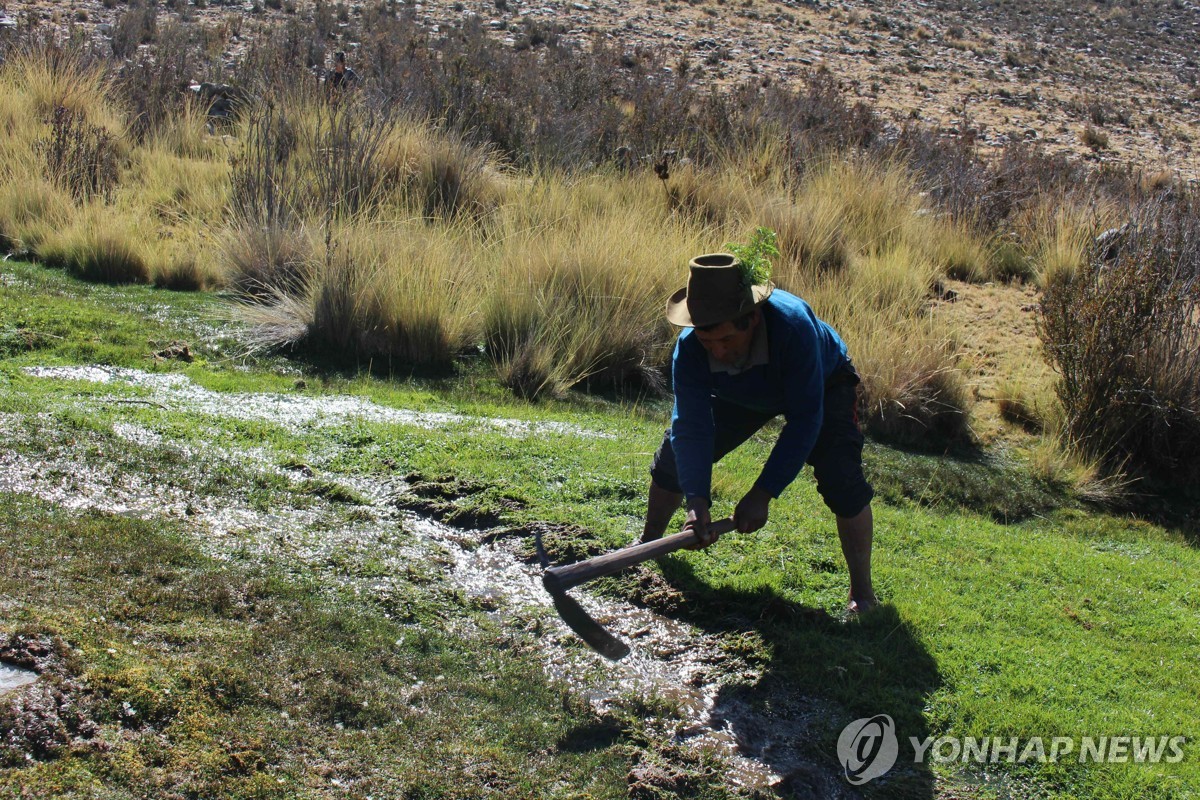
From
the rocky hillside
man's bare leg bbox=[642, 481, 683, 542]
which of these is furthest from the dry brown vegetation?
the rocky hillside

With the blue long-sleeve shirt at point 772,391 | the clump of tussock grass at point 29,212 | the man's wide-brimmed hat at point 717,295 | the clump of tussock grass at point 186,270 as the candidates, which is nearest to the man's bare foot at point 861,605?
the blue long-sleeve shirt at point 772,391

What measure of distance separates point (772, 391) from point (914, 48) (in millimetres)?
26143

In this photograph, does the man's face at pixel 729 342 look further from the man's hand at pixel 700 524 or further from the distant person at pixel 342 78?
the distant person at pixel 342 78

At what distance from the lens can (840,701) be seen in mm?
4055

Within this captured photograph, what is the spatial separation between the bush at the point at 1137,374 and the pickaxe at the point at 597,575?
525 centimetres

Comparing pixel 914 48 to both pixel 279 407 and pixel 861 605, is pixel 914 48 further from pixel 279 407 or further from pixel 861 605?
pixel 861 605

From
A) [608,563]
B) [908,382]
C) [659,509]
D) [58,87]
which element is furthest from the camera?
[58,87]

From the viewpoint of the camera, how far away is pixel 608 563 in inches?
143

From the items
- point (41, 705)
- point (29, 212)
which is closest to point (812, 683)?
point (41, 705)

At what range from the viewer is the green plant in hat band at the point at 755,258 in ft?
13.0

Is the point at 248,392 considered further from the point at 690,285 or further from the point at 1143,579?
the point at 1143,579

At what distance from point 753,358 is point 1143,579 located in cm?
290

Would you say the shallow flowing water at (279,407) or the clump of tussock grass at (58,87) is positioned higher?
the clump of tussock grass at (58,87)

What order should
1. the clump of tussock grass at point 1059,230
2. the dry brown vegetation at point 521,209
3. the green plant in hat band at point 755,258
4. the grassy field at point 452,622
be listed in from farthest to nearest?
the clump of tussock grass at point 1059,230 < the dry brown vegetation at point 521,209 < the green plant in hat band at point 755,258 < the grassy field at point 452,622
